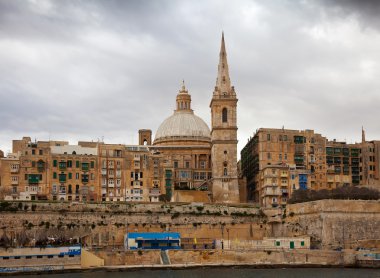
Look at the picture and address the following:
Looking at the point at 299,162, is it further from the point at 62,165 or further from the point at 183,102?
the point at 62,165

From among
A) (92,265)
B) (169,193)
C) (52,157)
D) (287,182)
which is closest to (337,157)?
(287,182)

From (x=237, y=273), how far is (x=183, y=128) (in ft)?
127

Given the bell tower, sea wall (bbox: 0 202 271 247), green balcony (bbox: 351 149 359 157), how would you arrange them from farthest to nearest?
green balcony (bbox: 351 149 359 157) < the bell tower < sea wall (bbox: 0 202 271 247)

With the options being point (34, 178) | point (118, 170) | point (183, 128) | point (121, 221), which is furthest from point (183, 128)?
point (121, 221)

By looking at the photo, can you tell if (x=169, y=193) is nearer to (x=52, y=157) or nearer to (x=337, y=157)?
(x=52, y=157)

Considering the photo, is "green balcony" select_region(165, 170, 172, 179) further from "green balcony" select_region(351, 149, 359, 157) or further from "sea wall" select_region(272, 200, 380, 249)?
"green balcony" select_region(351, 149, 359, 157)

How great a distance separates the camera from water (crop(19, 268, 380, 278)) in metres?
48.9

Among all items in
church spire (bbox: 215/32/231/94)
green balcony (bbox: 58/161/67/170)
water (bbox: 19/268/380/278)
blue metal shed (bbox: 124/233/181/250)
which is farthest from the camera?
church spire (bbox: 215/32/231/94)

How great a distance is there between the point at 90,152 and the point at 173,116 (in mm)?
17889

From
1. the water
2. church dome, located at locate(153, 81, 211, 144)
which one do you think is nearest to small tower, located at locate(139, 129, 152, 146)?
church dome, located at locate(153, 81, 211, 144)

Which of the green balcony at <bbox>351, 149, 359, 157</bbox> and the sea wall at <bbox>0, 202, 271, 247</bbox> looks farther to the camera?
the green balcony at <bbox>351, 149, 359, 157</bbox>

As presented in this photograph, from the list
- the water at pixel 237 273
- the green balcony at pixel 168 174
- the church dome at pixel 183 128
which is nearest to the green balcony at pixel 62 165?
the green balcony at pixel 168 174

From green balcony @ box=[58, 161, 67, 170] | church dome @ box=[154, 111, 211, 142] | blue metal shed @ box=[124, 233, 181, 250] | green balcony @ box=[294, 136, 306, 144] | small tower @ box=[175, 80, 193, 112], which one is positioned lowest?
blue metal shed @ box=[124, 233, 181, 250]

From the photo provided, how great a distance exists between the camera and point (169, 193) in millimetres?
76062
